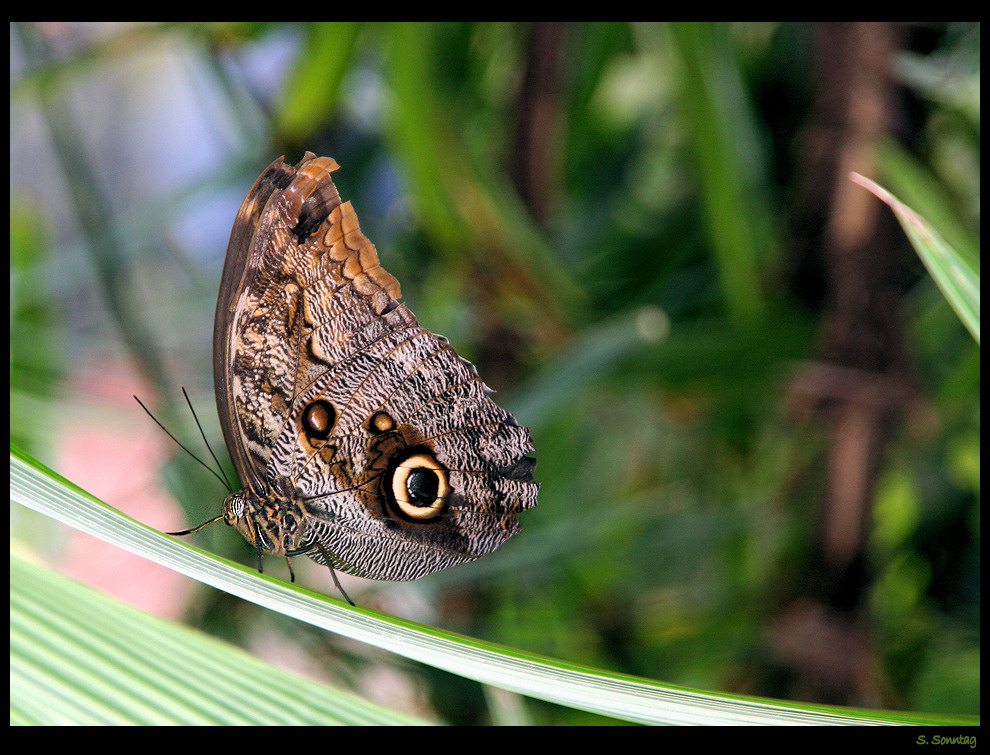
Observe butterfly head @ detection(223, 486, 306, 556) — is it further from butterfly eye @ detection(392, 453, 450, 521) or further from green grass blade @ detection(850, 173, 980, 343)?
green grass blade @ detection(850, 173, 980, 343)

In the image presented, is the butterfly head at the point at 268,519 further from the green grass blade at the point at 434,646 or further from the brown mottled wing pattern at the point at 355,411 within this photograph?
the green grass blade at the point at 434,646

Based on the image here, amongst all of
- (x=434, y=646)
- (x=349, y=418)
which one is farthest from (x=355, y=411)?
(x=434, y=646)

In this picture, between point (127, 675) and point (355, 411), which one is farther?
point (355, 411)

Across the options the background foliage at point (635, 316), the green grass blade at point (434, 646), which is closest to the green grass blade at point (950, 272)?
the green grass blade at point (434, 646)

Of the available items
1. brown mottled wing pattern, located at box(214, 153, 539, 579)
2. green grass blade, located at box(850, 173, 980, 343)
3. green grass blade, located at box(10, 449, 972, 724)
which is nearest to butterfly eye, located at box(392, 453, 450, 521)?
brown mottled wing pattern, located at box(214, 153, 539, 579)

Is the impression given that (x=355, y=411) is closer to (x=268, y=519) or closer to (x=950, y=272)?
(x=268, y=519)

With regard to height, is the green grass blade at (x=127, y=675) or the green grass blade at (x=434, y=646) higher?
the green grass blade at (x=434, y=646)
